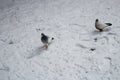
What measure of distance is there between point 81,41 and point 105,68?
0.99m

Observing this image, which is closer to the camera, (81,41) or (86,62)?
(86,62)

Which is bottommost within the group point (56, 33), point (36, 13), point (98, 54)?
point (98, 54)

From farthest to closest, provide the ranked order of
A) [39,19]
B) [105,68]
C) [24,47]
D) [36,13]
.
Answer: [36,13]
[39,19]
[24,47]
[105,68]

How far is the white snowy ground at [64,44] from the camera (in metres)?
3.48

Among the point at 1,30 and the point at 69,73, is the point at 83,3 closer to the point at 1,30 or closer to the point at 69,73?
the point at 1,30

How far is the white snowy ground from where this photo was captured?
348cm

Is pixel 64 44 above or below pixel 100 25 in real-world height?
below

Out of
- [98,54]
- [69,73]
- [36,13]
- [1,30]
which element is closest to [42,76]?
[69,73]

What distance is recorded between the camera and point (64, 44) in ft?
13.8

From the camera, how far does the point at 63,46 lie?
416 cm

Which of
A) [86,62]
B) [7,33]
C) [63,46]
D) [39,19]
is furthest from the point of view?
[39,19]

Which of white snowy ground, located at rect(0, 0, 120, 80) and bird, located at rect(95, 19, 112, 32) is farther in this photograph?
bird, located at rect(95, 19, 112, 32)

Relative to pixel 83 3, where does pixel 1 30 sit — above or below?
below

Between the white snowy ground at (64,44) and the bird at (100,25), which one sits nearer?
the white snowy ground at (64,44)
